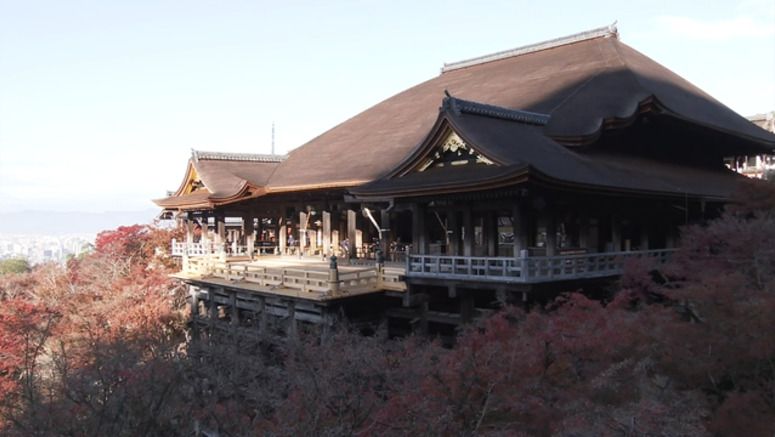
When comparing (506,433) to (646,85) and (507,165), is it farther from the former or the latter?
(646,85)

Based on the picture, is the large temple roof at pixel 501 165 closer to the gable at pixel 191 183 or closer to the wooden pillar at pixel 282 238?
the wooden pillar at pixel 282 238

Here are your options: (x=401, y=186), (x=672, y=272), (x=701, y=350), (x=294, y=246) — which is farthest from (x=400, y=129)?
(x=701, y=350)

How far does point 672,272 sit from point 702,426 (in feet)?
20.3

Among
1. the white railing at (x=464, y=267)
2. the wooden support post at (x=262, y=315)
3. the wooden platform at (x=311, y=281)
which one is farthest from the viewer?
the wooden support post at (x=262, y=315)

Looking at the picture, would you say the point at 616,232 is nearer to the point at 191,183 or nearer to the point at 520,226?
the point at 520,226

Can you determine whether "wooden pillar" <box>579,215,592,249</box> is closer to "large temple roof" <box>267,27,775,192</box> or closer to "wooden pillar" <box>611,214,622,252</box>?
"wooden pillar" <box>611,214,622,252</box>

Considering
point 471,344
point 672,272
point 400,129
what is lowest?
point 471,344

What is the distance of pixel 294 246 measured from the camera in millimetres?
29422

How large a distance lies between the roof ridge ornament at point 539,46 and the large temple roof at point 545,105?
53 mm

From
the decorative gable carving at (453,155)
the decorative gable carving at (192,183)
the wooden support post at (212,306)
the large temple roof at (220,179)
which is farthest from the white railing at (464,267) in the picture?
the decorative gable carving at (192,183)

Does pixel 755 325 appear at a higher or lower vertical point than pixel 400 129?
lower

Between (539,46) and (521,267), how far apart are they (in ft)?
65.8

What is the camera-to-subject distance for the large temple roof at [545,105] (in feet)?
66.4

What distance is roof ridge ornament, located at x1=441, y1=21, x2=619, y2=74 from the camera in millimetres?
27780
